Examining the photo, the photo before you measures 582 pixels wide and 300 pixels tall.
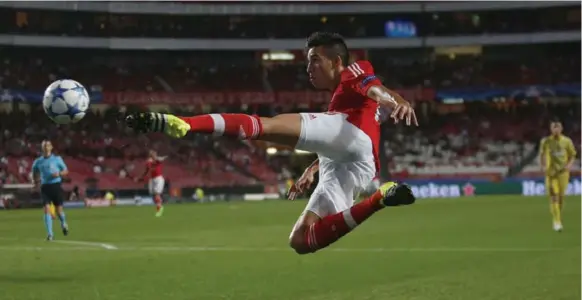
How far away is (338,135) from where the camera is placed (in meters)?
7.60

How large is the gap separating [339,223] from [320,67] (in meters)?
1.51

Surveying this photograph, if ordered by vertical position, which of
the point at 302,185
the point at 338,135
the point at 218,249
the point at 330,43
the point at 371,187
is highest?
the point at 330,43

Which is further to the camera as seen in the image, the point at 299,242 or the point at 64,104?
the point at 299,242

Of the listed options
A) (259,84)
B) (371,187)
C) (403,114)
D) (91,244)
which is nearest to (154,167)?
(91,244)

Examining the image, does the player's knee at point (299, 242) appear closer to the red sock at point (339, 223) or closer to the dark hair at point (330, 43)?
the red sock at point (339, 223)

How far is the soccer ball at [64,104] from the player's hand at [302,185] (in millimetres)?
2298

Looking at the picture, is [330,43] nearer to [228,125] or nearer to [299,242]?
[228,125]

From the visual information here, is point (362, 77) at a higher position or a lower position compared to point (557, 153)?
higher

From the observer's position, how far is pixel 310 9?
52.3 meters

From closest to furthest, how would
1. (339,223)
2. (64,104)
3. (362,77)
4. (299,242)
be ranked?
(362,77) → (339,223) → (64,104) → (299,242)

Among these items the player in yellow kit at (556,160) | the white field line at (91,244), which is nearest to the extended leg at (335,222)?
the white field line at (91,244)

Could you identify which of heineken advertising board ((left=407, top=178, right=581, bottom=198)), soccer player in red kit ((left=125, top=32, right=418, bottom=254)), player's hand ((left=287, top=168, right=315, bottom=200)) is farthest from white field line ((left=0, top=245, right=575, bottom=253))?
heineken advertising board ((left=407, top=178, right=581, bottom=198))

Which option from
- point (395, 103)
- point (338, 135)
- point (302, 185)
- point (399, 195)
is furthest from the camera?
point (302, 185)

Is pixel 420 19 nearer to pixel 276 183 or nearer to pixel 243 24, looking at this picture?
pixel 243 24
